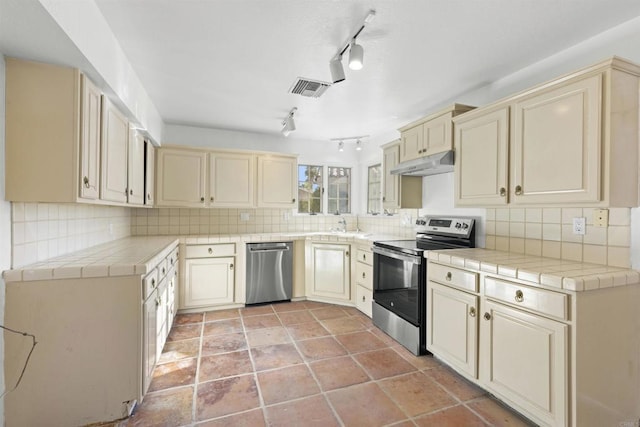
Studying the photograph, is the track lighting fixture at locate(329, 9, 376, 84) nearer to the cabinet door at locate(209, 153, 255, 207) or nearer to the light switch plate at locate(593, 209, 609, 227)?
the light switch plate at locate(593, 209, 609, 227)

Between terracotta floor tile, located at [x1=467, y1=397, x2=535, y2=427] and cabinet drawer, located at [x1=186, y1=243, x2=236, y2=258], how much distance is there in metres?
2.78

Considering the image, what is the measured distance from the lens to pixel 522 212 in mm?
2297

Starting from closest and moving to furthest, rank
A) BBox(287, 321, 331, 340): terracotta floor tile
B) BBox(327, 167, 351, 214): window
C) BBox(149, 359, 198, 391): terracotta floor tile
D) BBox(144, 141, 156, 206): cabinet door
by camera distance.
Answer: BBox(149, 359, 198, 391): terracotta floor tile < BBox(287, 321, 331, 340): terracotta floor tile < BBox(144, 141, 156, 206): cabinet door < BBox(327, 167, 351, 214): window

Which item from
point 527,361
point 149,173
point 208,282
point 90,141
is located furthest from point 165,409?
point 149,173

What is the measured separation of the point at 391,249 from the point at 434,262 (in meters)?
0.56

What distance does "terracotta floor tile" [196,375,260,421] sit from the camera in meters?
1.82

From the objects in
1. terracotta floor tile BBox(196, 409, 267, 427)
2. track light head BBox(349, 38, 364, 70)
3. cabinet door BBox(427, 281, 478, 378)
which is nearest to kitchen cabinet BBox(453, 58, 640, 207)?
cabinet door BBox(427, 281, 478, 378)

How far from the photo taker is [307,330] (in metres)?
3.03

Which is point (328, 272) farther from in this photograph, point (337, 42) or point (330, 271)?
point (337, 42)

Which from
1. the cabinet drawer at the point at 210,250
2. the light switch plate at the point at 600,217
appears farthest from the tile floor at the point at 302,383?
the light switch plate at the point at 600,217

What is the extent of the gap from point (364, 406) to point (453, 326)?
0.85m

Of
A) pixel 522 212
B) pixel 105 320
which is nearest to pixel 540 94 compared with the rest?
pixel 522 212

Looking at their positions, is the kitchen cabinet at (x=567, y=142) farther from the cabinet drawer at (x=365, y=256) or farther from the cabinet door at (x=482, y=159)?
the cabinet drawer at (x=365, y=256)

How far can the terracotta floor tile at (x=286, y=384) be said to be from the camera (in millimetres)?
1965
